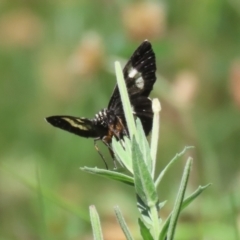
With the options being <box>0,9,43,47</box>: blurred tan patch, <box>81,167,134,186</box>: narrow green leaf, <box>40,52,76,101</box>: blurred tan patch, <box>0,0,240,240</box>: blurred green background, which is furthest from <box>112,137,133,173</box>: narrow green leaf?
<box>0,9,43,47</box>: blurred tan patch

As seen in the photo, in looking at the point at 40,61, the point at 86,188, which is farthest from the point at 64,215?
the point at 40,61

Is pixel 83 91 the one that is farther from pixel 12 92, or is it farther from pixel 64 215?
pixel 64 215

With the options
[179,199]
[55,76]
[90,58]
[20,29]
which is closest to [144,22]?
[90,58]

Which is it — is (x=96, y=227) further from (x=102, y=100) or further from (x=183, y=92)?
(x=102, y=100)

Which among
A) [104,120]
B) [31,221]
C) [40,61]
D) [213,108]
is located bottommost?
[31,221]

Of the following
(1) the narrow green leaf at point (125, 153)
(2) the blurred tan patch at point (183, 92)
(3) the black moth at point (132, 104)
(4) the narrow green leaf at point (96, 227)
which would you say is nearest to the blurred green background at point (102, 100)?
(2) the blurred tan patch at point (183, 92)

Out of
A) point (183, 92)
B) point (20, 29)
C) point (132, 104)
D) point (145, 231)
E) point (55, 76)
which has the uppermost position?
point (20, 29)

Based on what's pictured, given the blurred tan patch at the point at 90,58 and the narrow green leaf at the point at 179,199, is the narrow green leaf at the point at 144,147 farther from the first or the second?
the blurred tan patch at the point at 90,58
